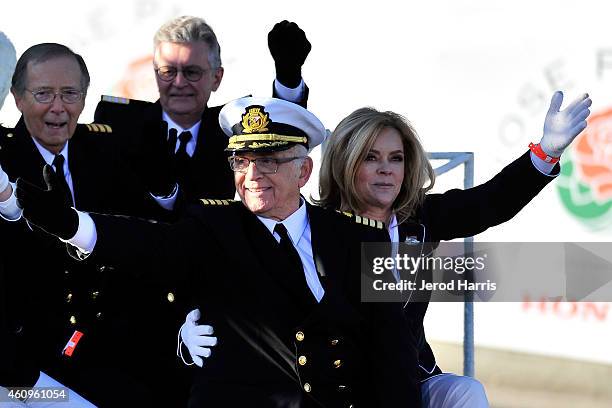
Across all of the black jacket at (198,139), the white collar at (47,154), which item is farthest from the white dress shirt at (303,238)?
the white collar at (47,154)

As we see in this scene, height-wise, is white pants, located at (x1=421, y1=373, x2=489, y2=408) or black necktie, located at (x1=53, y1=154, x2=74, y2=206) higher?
black necktie, located at (x1=53, y1=154, x2=74, y2=206)

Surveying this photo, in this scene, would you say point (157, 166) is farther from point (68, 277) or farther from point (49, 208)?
point (49, 208)

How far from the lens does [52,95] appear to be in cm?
403

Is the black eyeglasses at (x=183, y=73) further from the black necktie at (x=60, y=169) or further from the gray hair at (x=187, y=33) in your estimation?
the black necktie at (x=60, y=169)

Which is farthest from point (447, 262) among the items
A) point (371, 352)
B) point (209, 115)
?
point (371, 352)

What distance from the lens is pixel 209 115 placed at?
14.8 feet

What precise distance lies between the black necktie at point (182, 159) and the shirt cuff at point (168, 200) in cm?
13

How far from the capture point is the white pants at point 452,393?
13.0ft

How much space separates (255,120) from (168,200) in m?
0.57

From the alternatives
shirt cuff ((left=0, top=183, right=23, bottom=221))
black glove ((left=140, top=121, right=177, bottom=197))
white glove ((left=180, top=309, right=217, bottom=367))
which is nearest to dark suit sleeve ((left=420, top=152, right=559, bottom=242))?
black glove ((left=140, top=121, right=177, bottom=197))

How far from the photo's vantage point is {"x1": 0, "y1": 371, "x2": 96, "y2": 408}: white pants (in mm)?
3770

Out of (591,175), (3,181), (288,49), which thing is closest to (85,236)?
(3,181)

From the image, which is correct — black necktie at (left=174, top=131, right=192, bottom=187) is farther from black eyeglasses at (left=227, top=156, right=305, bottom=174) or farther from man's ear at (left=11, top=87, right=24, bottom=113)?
black eyeglasses at (left=227, top=156, right=305, bottom=174)

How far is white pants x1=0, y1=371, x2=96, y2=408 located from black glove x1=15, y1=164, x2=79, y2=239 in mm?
724
